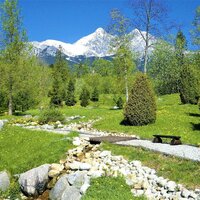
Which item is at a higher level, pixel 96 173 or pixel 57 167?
pixel 96 173

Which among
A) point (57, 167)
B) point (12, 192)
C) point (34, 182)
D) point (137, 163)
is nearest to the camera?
point (137, 163)

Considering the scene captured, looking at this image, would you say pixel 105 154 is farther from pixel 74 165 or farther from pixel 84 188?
pixel 84 188

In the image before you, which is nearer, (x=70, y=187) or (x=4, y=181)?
(x=70, y=187)

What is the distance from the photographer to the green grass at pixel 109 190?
43.9 feet

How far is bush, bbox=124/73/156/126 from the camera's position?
2833cm

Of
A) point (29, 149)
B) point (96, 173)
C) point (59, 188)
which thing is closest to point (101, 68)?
point (29, 149)

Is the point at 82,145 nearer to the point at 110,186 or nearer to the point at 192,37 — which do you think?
the point at 110,186

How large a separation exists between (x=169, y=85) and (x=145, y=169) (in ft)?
253

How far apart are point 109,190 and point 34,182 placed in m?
4.49

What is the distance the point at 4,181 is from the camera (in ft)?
57.1

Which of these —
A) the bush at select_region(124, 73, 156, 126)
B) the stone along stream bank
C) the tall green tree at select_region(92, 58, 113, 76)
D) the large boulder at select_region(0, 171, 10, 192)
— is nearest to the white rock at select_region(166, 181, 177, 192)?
the stone along stream bank

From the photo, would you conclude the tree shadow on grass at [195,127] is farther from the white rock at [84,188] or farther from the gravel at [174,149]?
the white rock at [84,188]

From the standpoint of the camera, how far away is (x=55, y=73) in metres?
106

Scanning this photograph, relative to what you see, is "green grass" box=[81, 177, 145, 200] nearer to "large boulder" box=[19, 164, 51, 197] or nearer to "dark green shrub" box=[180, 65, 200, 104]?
"large boulder" box=[19, 164, 51, 197]
